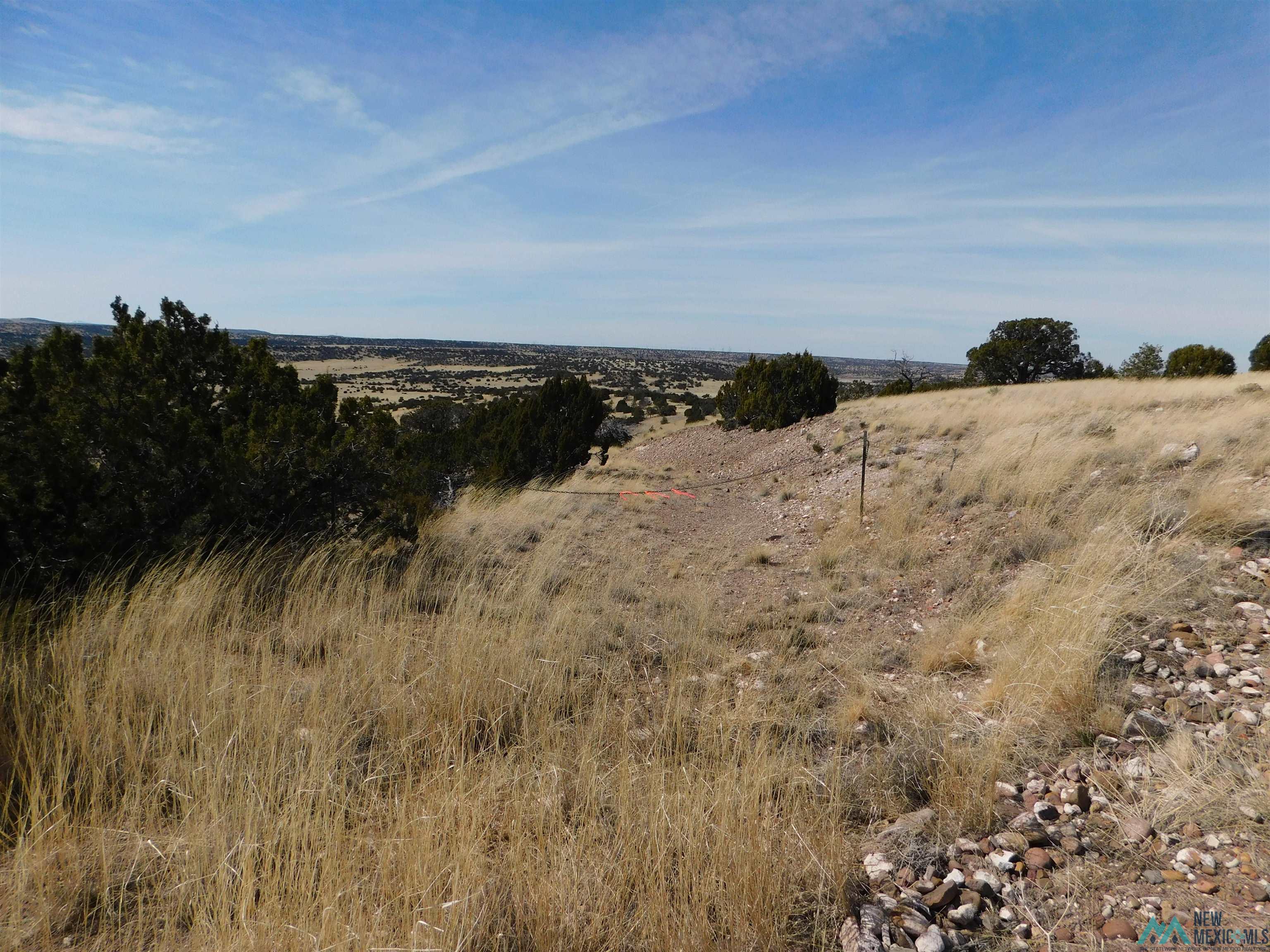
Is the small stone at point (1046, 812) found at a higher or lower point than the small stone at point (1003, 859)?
higher

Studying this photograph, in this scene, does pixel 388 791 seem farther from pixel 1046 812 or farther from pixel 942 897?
pixel 1046 812

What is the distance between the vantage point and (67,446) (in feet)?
15.4

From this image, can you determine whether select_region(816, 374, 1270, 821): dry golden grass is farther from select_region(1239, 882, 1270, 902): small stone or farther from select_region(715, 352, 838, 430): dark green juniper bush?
select_region(715, 352, 838, 430): dark green juniper bush

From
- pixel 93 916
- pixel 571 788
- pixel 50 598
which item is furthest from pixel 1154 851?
pixel 50 598

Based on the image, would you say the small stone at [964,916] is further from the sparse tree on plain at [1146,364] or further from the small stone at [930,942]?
the sparse tree on plain at [1146,364]

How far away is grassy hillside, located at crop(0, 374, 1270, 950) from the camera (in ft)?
7.02

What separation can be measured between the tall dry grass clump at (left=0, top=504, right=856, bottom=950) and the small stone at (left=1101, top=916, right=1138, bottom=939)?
31.5 inches

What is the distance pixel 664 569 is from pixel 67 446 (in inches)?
220

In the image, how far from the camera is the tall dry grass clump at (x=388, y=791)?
2074mm

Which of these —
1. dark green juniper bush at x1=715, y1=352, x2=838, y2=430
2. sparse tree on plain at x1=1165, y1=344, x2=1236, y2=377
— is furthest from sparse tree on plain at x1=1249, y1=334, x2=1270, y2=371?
dark green juniper bush at x1=715, y1=352, x2=838, y2=430

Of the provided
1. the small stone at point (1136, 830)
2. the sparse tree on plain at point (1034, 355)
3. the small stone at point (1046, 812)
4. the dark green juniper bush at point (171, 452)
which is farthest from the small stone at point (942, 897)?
the sparse tree on plain at point (1034, 355)

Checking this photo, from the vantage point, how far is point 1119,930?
6.81ft

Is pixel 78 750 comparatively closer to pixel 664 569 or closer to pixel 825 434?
pixel 664 569

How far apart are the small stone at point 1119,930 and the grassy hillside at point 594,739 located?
0.06m
